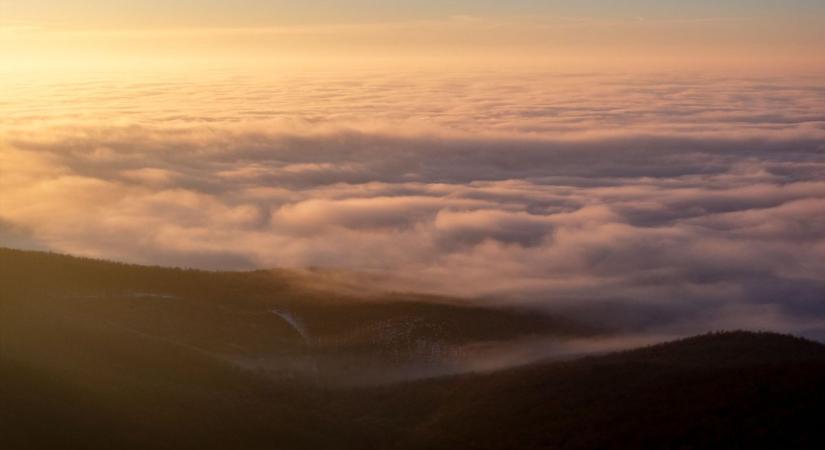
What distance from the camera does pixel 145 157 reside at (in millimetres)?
116562

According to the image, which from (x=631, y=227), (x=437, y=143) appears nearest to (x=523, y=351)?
(x=631, y=227)

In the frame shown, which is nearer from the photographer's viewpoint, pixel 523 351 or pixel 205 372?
pixel 205 372

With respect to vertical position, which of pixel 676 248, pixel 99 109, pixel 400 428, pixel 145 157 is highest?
pixel 99 109

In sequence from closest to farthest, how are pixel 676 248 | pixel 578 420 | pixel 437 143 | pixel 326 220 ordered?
1. pixel 578 420
2. pixel 676 248
3. pixel 326 220
4. pixel 437 143

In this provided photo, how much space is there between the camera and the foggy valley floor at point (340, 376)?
18828 millimetres

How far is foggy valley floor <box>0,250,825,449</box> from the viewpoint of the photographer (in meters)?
18.8

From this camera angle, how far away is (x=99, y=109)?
Answer: 530ft

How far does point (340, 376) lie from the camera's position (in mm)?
31234

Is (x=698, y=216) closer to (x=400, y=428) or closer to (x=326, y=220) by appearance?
(x=326, y=220)

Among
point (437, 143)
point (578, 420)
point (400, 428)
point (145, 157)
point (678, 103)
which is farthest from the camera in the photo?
point (678, 103)

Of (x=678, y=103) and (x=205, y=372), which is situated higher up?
(x=678, y=103)

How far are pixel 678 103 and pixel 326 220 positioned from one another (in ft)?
442

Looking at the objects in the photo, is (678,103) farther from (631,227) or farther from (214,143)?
(631,227)

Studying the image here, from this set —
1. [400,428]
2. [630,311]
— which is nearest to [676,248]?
[630,311]
